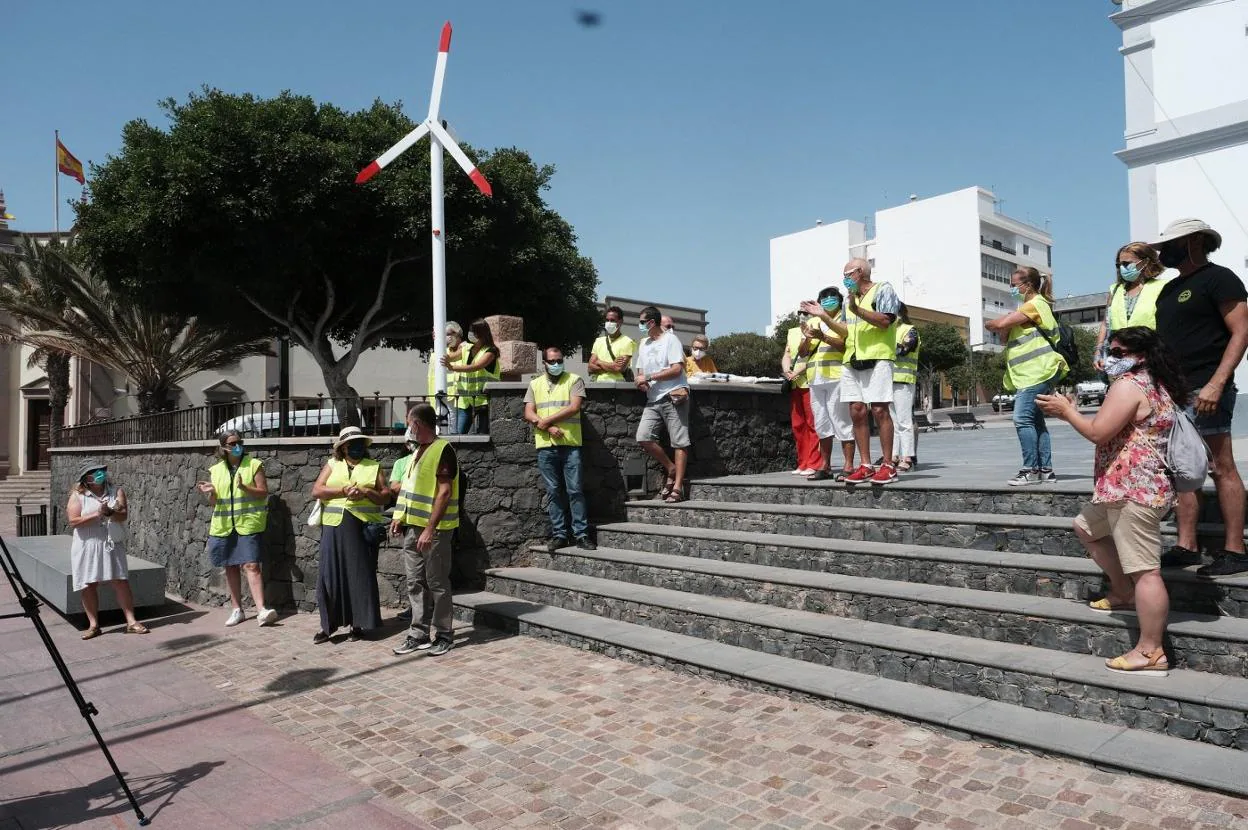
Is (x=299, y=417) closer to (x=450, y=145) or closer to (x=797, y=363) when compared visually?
(x=450, y=145)

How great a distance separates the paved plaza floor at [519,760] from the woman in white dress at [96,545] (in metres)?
2.41

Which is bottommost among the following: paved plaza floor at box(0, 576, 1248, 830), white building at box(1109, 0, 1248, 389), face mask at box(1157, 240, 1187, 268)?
paved plaza floor at box(0, 576, 1248, 830)

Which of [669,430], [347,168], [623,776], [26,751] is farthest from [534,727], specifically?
[347,168]

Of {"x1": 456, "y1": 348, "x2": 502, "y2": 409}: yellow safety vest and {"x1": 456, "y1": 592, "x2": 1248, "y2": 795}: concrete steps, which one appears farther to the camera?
{"x1": 456, "y1": 348, "x2": 502, "y2": 409}: yellow safety vest

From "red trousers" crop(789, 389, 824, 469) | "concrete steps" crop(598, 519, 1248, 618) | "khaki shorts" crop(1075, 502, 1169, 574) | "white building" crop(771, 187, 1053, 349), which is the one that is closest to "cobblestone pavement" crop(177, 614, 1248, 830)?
"khaki shorts" crop(1075, 502, 1169, 574)

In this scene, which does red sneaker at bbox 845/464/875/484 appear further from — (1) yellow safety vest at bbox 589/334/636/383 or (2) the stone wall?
(1) yellow safety vest at bbox 589/334/636/383

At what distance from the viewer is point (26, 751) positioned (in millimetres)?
5246

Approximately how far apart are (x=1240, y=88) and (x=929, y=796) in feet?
79.6

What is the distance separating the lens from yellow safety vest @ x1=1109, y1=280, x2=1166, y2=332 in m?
5.46

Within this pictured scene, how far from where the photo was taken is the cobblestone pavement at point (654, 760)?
3.65 m

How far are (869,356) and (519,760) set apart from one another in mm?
4582

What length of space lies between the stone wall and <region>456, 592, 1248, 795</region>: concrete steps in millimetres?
1499

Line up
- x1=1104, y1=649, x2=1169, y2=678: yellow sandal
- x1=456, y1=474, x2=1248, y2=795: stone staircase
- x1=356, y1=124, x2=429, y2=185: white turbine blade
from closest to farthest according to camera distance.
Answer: x1=456, y1=474, x2=1248, y2=795: stone staircase
x1=1104, y1=649, x2=1169, y2=678: yellow sandal
x1=356, y1=124, x2=429, y2=185: white turbine blade

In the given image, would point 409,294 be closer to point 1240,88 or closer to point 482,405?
point 482,405
